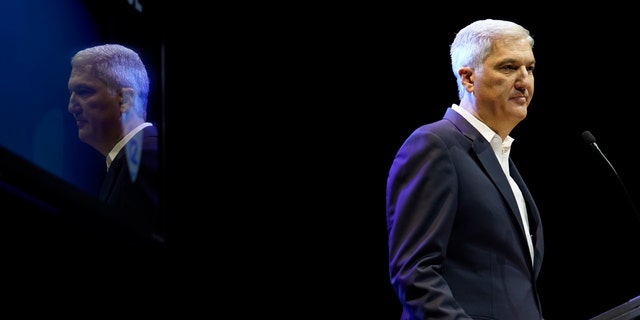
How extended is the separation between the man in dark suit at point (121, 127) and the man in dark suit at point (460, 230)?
35.9 inches

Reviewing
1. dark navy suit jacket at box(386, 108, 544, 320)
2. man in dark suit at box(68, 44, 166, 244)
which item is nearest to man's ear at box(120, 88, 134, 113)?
man in dark suit at box(68, 44, 166, 244)

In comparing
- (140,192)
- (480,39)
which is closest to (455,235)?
(480,39)

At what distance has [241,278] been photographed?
3295mm

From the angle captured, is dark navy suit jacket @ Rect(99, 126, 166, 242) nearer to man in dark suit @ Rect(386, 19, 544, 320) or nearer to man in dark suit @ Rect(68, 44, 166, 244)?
man in dark suit @ Rect(68, 44, 166, 244)

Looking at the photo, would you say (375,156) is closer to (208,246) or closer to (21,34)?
(208,246)

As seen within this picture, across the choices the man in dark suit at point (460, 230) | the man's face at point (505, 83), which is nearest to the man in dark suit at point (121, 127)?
the man in dark suit at point (460, 230)

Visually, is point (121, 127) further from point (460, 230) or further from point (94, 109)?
point (460, 230)

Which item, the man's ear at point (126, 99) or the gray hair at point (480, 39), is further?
the gray hair at point (480, 39)

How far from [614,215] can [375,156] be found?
120 centimetres

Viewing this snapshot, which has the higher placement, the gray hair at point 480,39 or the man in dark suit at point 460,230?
the gray hair at point 480,39

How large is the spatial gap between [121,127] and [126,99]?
4 centimetres

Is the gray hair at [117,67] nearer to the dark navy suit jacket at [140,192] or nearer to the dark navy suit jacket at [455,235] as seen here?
the dark navy suit jacket at [140,192]

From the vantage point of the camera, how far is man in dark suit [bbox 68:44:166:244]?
109 cm

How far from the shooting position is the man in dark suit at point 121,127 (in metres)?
1.09
